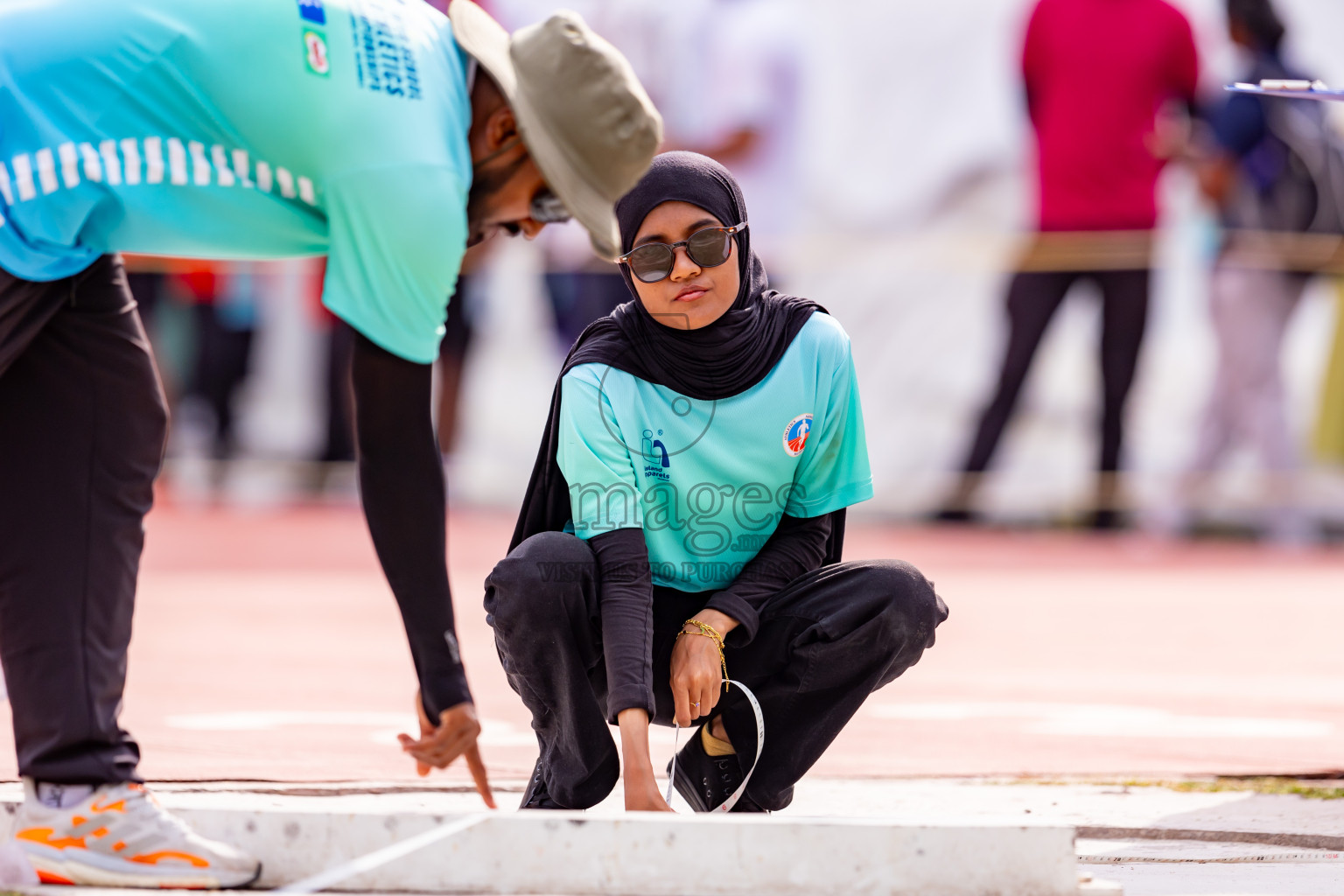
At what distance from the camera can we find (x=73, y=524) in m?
2.54

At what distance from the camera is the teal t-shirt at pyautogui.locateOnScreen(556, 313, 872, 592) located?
9.36 feet

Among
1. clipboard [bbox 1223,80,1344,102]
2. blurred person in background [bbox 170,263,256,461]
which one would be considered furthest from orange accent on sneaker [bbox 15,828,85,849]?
blurred person in background [bbox 170,263,256,461]

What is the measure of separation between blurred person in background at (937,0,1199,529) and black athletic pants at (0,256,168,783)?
605 centimetres

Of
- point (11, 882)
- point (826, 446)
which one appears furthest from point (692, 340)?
point (11, 882)

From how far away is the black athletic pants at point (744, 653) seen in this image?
9.11 feet

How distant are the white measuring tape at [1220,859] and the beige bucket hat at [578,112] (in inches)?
48.8

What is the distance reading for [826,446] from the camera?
9.71 feet

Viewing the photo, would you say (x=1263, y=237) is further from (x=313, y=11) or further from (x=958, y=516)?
(x=313, y=11)

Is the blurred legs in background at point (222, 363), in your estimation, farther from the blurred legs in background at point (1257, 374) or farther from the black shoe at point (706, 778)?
the black shoe at point (706, 778)

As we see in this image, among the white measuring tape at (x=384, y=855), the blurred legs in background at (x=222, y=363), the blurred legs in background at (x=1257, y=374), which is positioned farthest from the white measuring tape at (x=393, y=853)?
the blurred legs in background at (x=222, y=363)

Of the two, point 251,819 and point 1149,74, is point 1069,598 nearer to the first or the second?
point 1149,74

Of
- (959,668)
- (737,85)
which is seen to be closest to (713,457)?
(959,668)

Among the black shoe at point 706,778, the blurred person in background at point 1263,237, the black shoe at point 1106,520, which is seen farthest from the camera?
the black shoe at point 1106,520

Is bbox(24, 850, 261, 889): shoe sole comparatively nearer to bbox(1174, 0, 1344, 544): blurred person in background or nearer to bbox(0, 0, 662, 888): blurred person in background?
bbox(0, 0, 662, 888): blurred person in background
